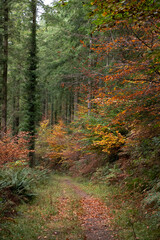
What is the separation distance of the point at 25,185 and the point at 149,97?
613 cm

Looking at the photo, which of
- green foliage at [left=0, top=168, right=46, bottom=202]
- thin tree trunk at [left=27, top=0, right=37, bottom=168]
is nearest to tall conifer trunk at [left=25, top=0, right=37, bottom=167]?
thin tree trunk at [left=27, top=0, right=37, bottom=168]

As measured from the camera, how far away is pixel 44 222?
5.41m

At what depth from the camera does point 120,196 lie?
7.63m

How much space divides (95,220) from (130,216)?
114 centimetres

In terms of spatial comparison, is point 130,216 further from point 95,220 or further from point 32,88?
point 32,88

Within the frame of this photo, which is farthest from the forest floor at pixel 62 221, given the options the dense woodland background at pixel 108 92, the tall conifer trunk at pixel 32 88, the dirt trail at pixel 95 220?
the tall conifer trunk at pixel 32 88

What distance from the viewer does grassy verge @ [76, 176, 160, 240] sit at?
438cm

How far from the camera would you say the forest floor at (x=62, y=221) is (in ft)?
14.9

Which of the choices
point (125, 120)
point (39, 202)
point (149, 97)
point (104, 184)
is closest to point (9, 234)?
point (39, 202)

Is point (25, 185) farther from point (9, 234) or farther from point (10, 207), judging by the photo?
point (9, 234)

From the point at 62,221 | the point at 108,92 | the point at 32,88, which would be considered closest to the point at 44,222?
the point at 62,221

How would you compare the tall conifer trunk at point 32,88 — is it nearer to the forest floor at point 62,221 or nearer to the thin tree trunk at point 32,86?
the thin tree trunk at point 32,86

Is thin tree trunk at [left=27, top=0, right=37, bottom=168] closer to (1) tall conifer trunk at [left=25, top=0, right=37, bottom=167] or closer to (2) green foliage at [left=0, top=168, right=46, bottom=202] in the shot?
(1) tall conifer trunk at [left=25, top=0, right=37, bottom=167]

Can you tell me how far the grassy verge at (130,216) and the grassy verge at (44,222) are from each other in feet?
4.07
